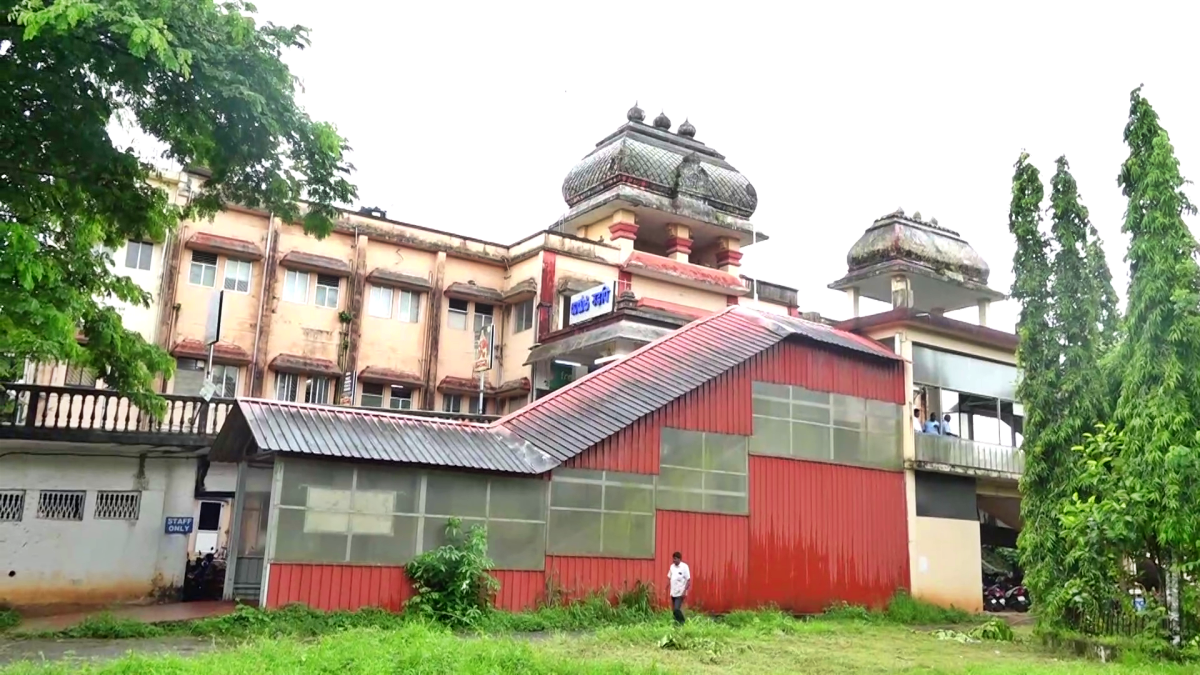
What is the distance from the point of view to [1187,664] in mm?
13141

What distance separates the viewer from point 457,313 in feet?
87.9

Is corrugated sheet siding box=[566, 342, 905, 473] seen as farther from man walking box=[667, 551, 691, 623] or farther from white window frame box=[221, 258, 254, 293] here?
white window frame box=[221, 258, 254, 293]

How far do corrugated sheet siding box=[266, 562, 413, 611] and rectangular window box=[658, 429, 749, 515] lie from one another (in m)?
5.47

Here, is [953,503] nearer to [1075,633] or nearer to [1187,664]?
[1075,633]

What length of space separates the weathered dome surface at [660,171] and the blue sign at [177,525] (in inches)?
649

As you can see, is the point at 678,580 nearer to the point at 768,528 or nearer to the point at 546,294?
the point at 768,528

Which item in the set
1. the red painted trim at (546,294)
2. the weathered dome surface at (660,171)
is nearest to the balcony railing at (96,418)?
the red painted trim at (546,294)

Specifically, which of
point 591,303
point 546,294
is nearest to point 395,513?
point 591,303

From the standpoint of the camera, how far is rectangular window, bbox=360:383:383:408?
989 inches

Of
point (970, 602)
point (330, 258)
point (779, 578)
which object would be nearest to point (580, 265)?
point (330, 258)

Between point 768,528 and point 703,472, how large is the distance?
79.8 inches

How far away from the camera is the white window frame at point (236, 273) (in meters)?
23.5

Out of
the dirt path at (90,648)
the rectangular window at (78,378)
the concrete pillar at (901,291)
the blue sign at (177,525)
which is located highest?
the concrete pillar at (901,291)

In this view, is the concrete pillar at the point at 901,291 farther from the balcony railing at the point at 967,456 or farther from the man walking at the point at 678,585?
the man walking at the point at 678,585
